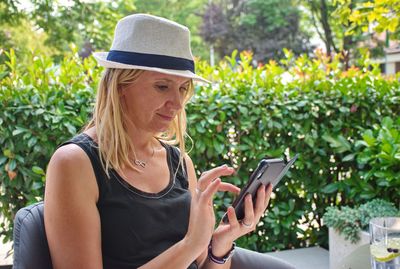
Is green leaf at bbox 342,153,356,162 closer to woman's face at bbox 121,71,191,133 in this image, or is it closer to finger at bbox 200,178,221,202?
woman's face at bbox 121,71,191,133

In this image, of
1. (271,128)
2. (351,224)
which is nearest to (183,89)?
(271,128)

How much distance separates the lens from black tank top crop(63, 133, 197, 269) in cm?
140

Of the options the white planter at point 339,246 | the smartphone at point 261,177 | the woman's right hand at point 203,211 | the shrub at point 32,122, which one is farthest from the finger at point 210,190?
the white planter at point 339,246

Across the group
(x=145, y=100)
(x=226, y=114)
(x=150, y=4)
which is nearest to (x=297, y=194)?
(x=226, y=114)

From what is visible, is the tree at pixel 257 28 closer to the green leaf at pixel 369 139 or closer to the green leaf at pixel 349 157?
the green leaf at pixel 349 157

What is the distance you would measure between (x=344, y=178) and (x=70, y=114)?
2096 millimetres

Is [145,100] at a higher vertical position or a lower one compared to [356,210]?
higher

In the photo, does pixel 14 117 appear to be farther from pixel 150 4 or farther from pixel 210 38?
pixel 210 38

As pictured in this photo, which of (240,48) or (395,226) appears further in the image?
(240,48)

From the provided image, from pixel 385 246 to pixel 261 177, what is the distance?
0.38 m

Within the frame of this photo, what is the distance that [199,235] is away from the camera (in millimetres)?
1291

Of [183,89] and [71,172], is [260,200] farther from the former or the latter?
[71,172]

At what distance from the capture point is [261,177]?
4.42 feet

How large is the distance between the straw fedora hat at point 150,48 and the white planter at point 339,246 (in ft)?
6.08
